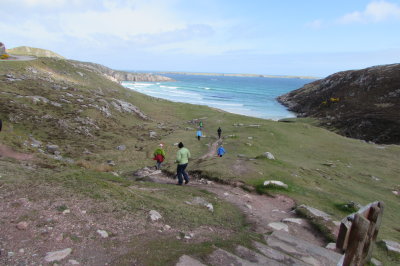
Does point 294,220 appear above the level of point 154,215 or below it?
below

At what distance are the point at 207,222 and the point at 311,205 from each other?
7683mm

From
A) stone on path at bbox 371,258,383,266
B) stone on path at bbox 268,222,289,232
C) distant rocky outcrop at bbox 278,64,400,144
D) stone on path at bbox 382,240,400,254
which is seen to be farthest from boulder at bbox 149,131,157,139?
distant rocky outcrop at bbox 278,64,400,144

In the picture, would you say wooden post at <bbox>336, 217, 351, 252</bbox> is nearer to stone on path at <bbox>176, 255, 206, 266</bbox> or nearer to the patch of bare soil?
stone on path at <bbox>176, 255, 206, 266</bbox>

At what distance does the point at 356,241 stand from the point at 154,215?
750 cm

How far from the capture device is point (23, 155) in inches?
760

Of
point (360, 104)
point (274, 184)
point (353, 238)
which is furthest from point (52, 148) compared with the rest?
point (360, 104)

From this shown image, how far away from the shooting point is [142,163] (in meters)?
27.5

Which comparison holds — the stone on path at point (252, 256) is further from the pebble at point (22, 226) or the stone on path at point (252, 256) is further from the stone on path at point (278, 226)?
the pebble at point (22, 226)

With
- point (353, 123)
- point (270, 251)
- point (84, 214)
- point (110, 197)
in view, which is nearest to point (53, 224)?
point (84, 214)

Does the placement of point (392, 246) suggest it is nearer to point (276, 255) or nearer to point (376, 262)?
point (376, 262)

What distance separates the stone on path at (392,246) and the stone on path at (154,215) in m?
9.37

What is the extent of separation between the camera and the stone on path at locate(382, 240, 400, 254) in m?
11.4

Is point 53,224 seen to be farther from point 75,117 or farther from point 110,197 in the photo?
point 75,117

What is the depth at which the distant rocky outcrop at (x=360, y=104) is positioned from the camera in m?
62.3
